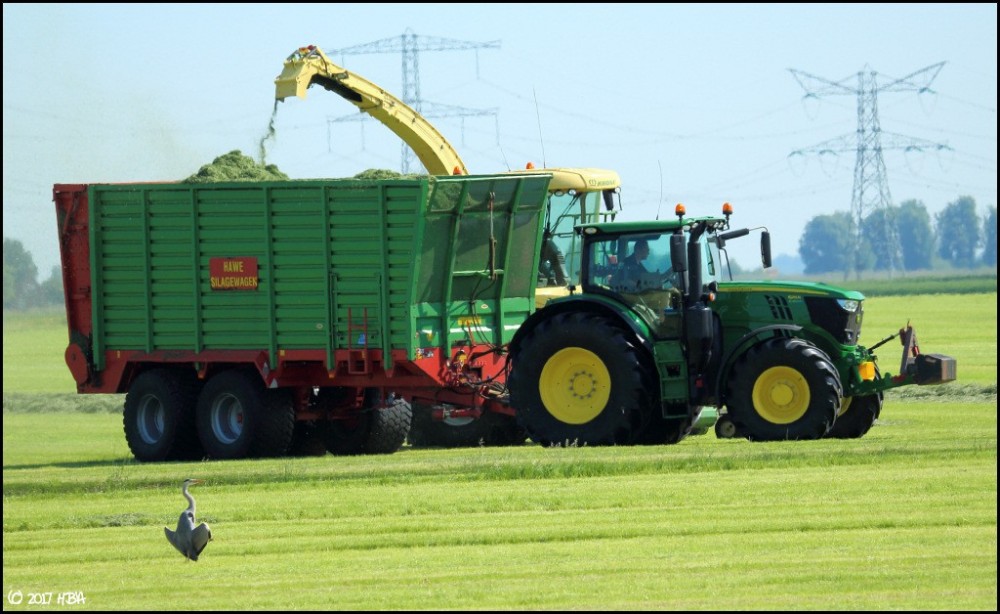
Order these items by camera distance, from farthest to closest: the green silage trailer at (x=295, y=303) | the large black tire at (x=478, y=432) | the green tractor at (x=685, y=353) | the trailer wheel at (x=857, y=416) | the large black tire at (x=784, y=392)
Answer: the large black tire at (x=478, y=432) < the green silage trailer at (x=295, y=303) < the trailer wheel at (x=857, y=416) < the green tractor at (x=685, y=353) < the large black tire at (x=784, y=392)

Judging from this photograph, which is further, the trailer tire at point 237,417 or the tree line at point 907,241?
the tree line at point 907,241

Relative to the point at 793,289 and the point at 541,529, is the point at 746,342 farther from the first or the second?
the point at 541,529

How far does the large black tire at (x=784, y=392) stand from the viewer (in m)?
16.3

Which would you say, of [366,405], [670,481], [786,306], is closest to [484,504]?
[670,481]

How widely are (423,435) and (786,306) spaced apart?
610 centimetres

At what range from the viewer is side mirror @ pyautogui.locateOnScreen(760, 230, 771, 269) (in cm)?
1753

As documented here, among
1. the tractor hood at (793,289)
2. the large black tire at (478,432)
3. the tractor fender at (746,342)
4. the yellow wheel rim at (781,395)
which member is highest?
the tractor hood at (793,289)

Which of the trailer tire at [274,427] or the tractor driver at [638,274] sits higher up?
the tractor driver at [638,274]

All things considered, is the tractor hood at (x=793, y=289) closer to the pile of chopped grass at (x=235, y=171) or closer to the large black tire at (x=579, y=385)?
the large black tire at (x=579, y=385)

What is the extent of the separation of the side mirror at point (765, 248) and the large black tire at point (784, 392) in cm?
126

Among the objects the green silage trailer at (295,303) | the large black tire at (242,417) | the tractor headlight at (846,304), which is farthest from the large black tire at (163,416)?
the tractor headlight at (846,304)

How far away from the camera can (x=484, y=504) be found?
13.8 metres

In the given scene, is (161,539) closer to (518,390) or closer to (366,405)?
(518,390)

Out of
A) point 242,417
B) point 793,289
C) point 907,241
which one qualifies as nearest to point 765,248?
point 793,289
